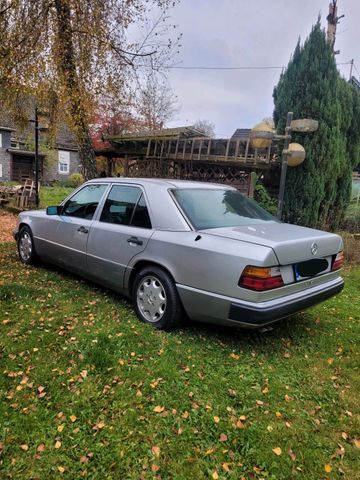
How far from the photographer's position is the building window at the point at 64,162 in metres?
32.7

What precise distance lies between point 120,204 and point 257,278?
6.73 feet

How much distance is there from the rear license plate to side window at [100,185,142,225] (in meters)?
1.90

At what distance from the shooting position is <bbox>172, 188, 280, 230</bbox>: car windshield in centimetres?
347

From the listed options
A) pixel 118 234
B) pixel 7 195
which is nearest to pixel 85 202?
pixel 118 234

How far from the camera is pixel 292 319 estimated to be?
13.3 feet

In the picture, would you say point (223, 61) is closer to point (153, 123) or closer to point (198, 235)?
point (153, 123)

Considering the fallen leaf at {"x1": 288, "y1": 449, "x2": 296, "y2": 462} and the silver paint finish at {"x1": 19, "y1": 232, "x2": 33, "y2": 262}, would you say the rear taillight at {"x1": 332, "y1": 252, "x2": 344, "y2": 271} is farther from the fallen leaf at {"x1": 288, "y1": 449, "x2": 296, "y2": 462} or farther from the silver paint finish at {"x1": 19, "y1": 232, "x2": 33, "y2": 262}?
the silver paint finish at {"x1": 19, "y1": 232, "x2": 33, "y2": 262}

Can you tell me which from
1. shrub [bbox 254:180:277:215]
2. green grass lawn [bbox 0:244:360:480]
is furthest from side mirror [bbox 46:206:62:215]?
shrub [bbox 254:180:277:215]

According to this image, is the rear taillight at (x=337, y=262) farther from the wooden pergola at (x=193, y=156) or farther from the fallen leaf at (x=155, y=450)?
the wooden pergola at (x=193, y=156)

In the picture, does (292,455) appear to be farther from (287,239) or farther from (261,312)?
(287,239)

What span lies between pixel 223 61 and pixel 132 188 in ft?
59.7

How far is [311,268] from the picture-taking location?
327 cm

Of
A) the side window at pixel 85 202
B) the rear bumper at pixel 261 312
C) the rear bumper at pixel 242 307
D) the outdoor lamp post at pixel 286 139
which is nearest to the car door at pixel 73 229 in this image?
the side window at pixel 85 202

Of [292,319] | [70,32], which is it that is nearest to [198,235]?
[292,319]
